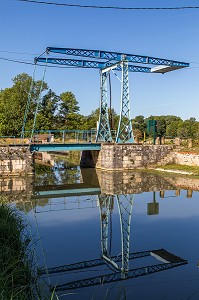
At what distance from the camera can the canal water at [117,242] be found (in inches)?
245

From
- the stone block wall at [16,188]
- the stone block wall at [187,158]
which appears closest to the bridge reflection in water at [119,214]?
the stone block wall at [16,188]

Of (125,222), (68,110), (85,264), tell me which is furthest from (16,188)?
(68,110)

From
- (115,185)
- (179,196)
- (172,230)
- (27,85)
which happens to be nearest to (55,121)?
(27,85)

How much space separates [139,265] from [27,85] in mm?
44983

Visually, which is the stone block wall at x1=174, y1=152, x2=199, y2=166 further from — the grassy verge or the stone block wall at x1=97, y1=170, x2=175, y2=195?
the grassy verge

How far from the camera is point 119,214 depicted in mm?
11961

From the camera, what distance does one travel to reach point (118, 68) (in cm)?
2538

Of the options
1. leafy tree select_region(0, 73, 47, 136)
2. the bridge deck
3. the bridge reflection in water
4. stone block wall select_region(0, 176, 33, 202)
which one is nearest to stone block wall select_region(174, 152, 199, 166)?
the bridge reflection in water

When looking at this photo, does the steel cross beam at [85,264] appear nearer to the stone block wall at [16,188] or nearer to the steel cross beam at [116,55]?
the stone block wall at [16,188]

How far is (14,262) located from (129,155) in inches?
774

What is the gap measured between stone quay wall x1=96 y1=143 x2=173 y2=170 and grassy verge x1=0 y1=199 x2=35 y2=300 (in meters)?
15.8

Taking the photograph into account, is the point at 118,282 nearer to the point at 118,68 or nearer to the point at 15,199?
the point at 15,199

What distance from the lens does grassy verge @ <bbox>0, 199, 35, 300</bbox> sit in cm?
500

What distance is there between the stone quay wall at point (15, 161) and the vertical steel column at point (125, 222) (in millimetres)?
9385
